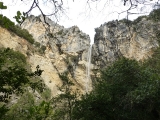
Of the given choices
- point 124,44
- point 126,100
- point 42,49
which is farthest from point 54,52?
point 126,100

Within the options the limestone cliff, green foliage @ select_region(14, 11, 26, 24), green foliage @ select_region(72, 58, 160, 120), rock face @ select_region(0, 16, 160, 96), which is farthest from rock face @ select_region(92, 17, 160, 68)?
green foliage @ select_region(14, 11, 26, 24)

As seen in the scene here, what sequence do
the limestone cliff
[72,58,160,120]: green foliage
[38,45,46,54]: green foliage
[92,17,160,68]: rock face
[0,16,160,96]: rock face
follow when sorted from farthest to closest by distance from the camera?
[92,17,160,68]: rock face
[38,45,46,54]: green foliage
[0,16,160,96]: rock face
the limestone cliff
[72,58,160,120]: green foliage

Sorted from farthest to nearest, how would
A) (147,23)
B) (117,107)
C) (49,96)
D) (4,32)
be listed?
(147,23) → (4,32) → (49,96) → (117,107)

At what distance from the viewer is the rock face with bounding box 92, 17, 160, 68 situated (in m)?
31.6

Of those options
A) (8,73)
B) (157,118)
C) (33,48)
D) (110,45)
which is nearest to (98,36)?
(110,45)

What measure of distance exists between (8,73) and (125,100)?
10.1 metres

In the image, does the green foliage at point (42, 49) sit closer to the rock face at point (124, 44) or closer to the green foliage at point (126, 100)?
the rock face at point (124, 44)

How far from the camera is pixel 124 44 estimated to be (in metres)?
32.7

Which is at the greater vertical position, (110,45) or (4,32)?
(110,45)

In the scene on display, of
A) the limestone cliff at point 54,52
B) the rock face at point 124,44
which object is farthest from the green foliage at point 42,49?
the rock face at point 124,44

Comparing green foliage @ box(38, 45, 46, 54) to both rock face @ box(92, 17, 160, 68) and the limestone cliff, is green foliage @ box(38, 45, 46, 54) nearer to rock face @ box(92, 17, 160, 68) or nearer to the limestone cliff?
the limestone cliff

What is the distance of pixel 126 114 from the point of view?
11.7m

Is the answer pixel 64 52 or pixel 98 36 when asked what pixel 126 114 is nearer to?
pixel 64 52

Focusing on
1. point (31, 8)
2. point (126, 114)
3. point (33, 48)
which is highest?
point (33, 48)
